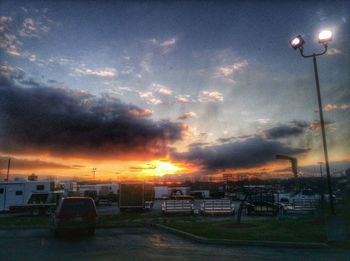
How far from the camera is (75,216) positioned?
17375 mm

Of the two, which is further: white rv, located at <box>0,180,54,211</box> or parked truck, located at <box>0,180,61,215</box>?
white rv, located at <box>0,180,54,211</box>

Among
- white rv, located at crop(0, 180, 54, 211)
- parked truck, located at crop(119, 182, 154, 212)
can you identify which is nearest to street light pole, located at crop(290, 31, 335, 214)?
parked truck, located at crop(119, 182, 154, 212)

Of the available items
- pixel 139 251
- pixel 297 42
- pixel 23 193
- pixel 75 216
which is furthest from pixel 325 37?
pixel 23 193

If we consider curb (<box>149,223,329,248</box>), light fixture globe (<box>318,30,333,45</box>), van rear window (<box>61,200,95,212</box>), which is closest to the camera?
curb (<box>149,223,329,248</box>)

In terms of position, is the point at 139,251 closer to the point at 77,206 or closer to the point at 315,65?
the point at 77,206

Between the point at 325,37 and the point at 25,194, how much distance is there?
112ft

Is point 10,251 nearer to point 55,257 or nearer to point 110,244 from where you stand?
point 55,257

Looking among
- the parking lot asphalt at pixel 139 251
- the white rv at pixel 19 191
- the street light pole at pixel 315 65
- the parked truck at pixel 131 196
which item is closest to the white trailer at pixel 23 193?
the white rv at pixel 19 191

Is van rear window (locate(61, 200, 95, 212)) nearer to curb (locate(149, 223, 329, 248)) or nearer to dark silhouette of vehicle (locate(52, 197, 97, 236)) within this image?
dark silhouette of vehicle (locate(52, 197, 97, 236))

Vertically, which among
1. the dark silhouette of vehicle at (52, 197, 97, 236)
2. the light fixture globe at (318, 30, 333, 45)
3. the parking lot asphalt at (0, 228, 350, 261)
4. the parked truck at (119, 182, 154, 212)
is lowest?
the parking lot asphalt at (0, 228, 350, 261)

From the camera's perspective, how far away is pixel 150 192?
1779 inches

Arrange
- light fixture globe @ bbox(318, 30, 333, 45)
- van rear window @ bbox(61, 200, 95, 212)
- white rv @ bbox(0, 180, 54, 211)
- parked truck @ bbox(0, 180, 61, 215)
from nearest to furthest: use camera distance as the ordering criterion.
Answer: light fixture globe @ bbox(318, 30, 333, 45) → van rear window @ bbox(61, 200, 95, 212) → parked truck @ bbox(0, 180, 61, 215) → white rv @ bbox(0, 180, 54, 211)

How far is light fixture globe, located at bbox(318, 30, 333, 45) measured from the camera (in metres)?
14.2

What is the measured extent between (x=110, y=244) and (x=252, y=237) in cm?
566
